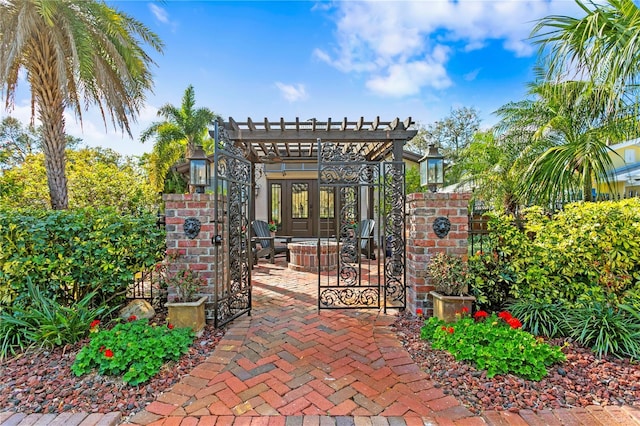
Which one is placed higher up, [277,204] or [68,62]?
[68,62]

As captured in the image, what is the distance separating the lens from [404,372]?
2168mm

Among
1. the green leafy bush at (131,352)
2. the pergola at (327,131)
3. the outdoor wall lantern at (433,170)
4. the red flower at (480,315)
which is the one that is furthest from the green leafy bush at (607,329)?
the green leafy bush at (131,352)

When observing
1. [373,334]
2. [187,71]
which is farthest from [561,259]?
[187,71]

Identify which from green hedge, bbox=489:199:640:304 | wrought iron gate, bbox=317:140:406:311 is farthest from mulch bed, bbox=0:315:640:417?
wrought iron gate, bbox=317:140:406:311

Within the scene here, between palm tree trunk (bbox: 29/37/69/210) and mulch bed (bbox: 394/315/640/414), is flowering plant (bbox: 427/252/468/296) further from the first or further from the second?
palm tree trunk (bbox: 29/37/69/210)

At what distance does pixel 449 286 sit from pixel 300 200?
7702 mm

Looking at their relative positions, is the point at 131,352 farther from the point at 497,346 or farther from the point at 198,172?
the point at 497,346

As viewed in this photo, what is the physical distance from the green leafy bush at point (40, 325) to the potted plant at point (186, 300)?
667mm

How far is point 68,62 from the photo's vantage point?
5121 mm

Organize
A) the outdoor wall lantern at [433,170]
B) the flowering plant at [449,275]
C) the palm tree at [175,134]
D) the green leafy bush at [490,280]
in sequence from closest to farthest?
the flowering plant at [449,275] < the green leafy bush at [490,280] < the outdoor wall lantern at [433,170] < the palm tree at [175,134]

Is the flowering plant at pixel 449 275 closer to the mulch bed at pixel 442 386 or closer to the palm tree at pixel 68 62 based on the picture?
the mulch bed at pixel 442 386

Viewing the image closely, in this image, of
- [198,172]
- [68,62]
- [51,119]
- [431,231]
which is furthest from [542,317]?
[51,119]

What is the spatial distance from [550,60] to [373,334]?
12.1 feet

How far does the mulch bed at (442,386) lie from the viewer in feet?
5.92
